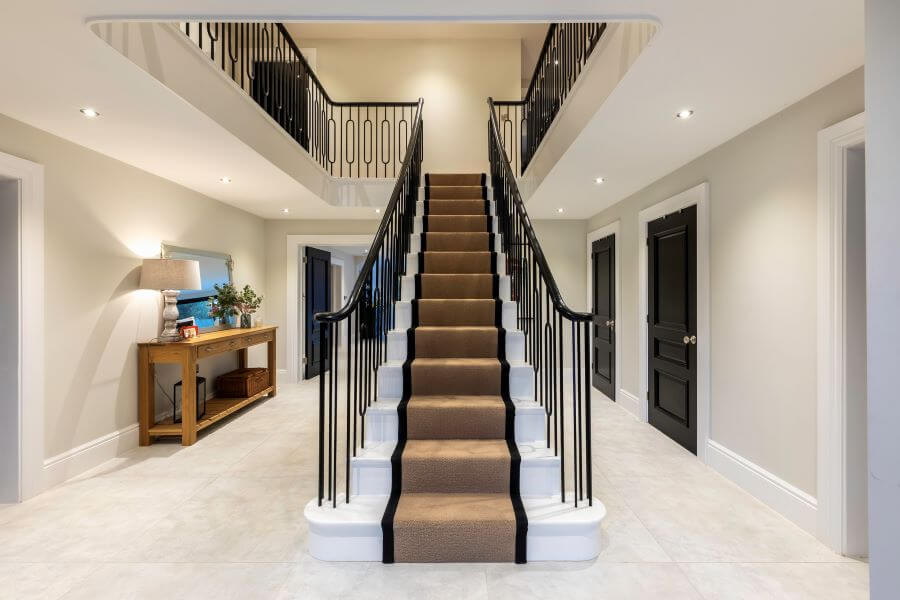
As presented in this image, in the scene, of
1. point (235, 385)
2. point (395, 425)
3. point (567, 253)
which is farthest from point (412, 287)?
point (567, 253)

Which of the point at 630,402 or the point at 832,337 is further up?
the point at 832,337

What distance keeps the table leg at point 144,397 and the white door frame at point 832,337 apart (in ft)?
15.3

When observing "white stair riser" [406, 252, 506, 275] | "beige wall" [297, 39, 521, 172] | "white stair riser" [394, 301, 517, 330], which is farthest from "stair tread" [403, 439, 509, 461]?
"beige wall" [297, 39, 521, 172]

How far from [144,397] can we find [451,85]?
6.00 meters

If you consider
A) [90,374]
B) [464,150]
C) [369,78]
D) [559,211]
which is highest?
[369,78]

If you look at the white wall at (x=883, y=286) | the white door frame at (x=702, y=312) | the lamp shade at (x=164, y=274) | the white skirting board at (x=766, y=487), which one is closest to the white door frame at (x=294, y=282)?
the lamp shade at (x=164, y=274)

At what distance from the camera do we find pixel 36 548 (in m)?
2.19

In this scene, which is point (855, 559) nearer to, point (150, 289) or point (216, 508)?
point (216, 508)

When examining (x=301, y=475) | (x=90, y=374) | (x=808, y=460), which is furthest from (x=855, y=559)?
(x=90, y=374)

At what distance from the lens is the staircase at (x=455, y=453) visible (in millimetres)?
2027

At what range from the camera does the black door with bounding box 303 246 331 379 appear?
6.41 metres

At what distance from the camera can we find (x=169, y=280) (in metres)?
3.69

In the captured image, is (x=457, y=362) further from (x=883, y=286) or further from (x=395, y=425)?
(x=883, y=286)

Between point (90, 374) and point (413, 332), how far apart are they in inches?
95.5
